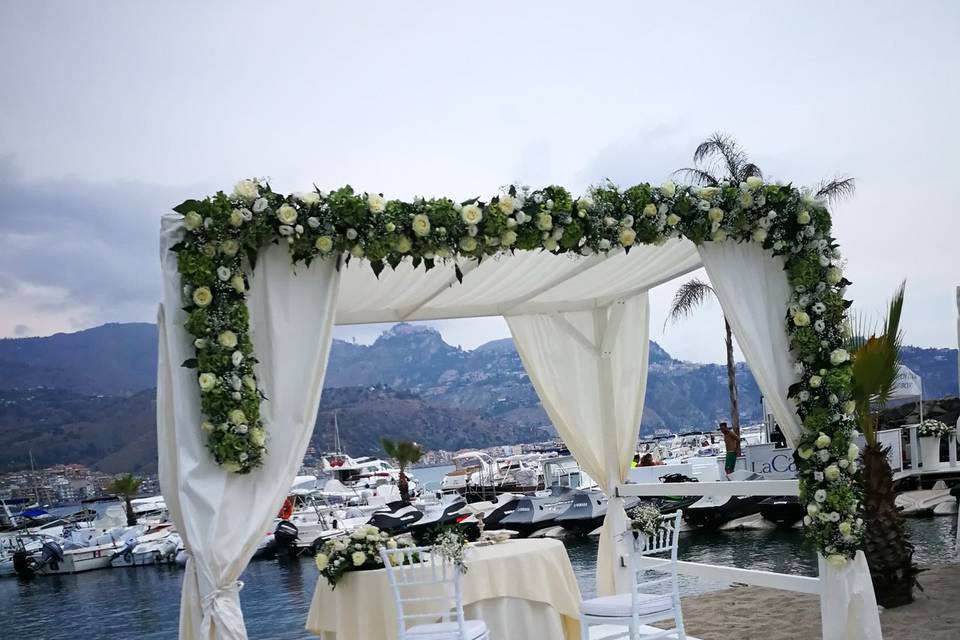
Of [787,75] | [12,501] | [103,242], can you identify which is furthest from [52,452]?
[787,75]

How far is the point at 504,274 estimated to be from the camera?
6.06 m

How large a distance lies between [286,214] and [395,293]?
1912 millimetres

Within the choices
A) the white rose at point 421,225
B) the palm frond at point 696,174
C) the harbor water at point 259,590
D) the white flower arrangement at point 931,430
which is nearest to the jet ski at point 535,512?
the harbor water at point 259,590

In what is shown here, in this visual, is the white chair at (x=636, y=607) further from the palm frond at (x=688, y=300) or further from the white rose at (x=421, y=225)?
the palm frond at (x=688, y=300)

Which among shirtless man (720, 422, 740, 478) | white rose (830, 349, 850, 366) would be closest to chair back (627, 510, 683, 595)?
white rose (830, 349, 850, 366)

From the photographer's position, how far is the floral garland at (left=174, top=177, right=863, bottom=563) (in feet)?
14.2

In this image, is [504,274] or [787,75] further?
[787,75]

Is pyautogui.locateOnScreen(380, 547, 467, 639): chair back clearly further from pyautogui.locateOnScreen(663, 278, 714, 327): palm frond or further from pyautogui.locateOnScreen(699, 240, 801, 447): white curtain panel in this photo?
pyautogui.locateOnScreen(663, 278, 714, 327): palm frond

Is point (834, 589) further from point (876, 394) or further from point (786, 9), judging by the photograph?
point (786, 9)

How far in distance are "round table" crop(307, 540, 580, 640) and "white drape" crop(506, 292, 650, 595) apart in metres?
1.48

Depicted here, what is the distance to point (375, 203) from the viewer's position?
182 inches

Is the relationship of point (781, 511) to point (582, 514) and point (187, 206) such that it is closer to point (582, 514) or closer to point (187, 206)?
point (582, 514)

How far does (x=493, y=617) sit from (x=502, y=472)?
34.7 m

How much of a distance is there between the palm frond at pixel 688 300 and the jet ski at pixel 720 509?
5.52 meters
